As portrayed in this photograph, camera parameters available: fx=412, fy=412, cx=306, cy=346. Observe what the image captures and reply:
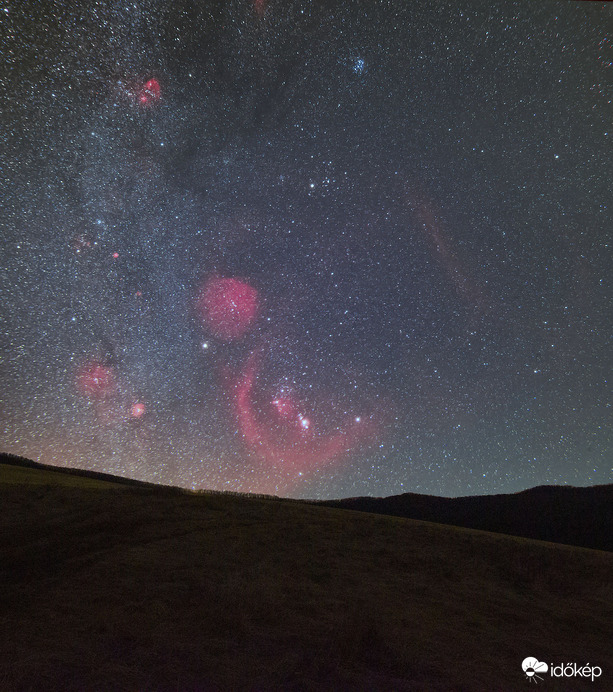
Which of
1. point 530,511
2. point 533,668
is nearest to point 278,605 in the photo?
point 533,668

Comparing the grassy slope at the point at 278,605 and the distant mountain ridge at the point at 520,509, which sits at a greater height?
the distant mountain ridge at the point at 520,509

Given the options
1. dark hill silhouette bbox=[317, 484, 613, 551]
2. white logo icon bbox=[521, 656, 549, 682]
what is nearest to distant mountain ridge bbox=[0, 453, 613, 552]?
dark hill silhouette bbox=[317, 484, 613, 551]

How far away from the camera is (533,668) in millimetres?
5066

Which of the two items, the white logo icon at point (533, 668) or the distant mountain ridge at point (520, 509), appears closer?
the white logo icon at point (533, 668)

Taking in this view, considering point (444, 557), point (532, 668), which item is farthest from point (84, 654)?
point (444, 557)

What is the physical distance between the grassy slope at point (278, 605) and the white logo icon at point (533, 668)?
0.38ft

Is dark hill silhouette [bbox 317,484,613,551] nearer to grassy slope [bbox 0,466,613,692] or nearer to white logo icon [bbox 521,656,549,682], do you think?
grassy slope [bbox 0,466,613,692]

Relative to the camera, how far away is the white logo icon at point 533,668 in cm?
483

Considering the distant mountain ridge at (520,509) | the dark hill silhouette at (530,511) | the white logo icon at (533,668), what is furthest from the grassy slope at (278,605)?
the dark hill silhouette at (530,511)

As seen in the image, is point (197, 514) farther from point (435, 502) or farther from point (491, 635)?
point (435, 502)

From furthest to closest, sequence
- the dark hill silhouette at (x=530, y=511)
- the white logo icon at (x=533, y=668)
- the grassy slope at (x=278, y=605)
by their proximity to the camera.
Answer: the dark hill silhouette at (x=530, y=511)
the white logo icon at (x=533, y=668)
the grassy slope at (x=278, y=605)

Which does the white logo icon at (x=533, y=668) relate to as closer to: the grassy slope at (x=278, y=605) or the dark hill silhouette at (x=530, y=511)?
the grassy slope at (x=278, y=605)

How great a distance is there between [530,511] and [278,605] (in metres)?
34.0

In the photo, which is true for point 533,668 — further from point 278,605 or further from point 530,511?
point 530,511
